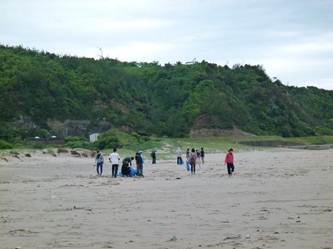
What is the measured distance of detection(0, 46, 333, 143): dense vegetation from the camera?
8400 cm

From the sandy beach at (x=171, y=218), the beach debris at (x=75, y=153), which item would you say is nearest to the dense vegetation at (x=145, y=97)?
the beach debris at (x=75, y=153)

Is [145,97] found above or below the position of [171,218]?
above

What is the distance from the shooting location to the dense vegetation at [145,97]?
3307 inches

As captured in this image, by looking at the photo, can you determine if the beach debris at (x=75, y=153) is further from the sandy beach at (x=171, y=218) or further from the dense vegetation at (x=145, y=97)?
the sandy beach at (x=171, y=218)

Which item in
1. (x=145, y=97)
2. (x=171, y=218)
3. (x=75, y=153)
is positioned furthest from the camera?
(x=145, y=97)

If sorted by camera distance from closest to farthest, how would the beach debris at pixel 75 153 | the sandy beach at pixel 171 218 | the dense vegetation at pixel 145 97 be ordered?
1. the sandy beach at pixel 171 218
2. the beach debris at pixel 75 153
3. the dense vegetation at pixel 145 97

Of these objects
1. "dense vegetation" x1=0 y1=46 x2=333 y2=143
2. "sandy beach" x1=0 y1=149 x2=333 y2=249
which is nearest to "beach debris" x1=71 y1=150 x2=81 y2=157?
"dense vegetation" x1=0 y1=46 x2=333 y2=143

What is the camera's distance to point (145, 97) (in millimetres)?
110000

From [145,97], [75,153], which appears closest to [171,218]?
[75,153]

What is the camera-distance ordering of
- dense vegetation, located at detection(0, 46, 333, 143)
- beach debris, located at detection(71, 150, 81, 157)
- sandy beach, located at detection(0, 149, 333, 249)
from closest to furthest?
sandy beach, located at detection(0, 149, 333, 249)
beach debris, located at detection(71, 150, 81, 157)
dense vegetation, located at detection(0, 46, 333, 143)

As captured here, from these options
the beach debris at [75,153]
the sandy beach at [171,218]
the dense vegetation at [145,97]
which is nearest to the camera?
Answer: the sandy beach at [171,218]

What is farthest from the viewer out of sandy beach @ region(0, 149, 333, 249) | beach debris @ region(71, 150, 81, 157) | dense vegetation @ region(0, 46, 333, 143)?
dense vegetation @ region(0, 46, 333, 143)

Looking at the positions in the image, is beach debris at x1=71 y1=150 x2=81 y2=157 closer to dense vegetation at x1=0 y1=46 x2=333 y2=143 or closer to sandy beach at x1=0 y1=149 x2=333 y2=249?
dense vegetation at x1=0 y1=46 x2=333 y2=143

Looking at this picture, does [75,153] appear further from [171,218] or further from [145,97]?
[145,97]
